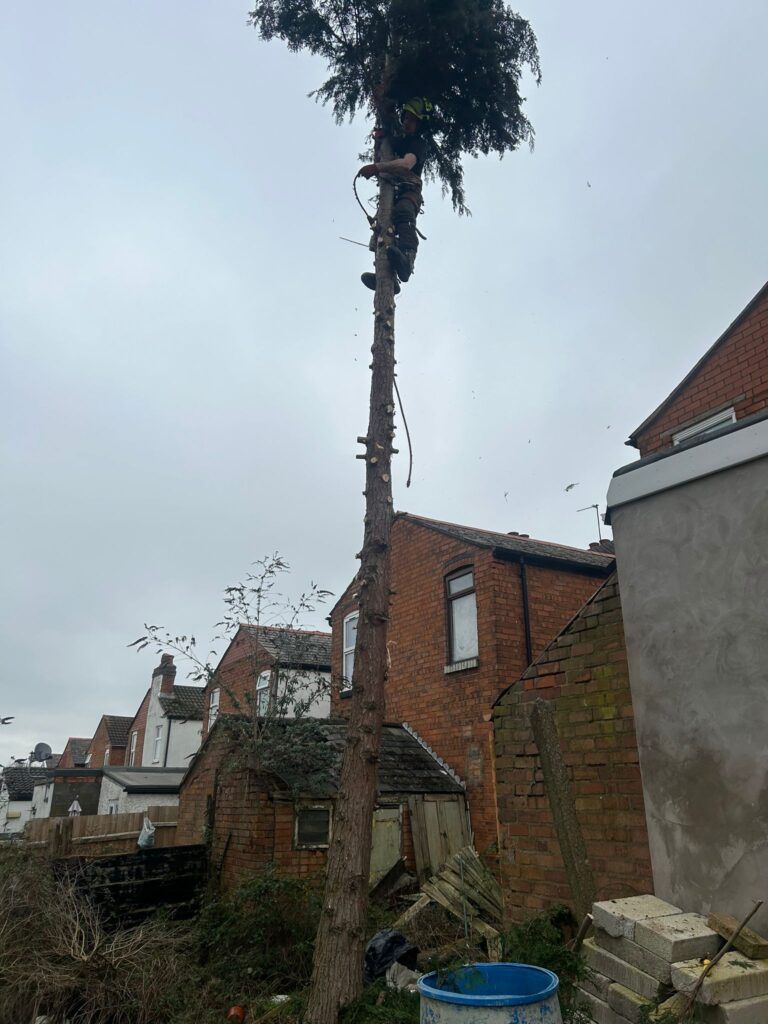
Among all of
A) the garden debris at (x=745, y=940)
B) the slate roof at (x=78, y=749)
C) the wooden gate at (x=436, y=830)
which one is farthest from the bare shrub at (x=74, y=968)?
the slate roof at (x=78, y=749)

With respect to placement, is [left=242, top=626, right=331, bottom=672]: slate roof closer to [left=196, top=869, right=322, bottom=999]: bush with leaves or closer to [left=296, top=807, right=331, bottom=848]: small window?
[left=296, top=807, right=331, bottom=848]: small window

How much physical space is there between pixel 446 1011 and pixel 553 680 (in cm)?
294

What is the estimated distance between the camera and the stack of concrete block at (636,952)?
11.8 feet

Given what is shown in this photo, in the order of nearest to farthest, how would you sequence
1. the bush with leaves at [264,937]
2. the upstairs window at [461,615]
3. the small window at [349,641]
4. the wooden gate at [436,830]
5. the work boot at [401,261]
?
the work boot at [401,261] → the bush with leaves at [264,937] → the wooden gate at [436,830] → the upstairs window at [461,615] → the small window at [349,641]

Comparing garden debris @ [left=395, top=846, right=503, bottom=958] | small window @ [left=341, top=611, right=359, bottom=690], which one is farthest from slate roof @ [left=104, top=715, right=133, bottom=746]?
garden debris @ [left=395, top=846, right=503, bottom=958]

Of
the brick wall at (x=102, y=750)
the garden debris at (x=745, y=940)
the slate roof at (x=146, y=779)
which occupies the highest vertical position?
the brick wall at (x=102, y=750)

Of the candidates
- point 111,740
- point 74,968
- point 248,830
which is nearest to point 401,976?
point 74,968

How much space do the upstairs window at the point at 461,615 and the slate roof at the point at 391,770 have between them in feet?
5.98

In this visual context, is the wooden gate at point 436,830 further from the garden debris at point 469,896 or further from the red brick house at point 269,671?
the red brick house at point 269,671

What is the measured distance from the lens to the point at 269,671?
1967cm

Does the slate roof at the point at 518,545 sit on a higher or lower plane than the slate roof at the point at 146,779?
higher

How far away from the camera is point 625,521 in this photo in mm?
5211

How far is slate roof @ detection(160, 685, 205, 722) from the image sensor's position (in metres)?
28.9

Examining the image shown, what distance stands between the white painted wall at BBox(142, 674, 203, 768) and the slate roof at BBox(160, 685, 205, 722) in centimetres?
31
